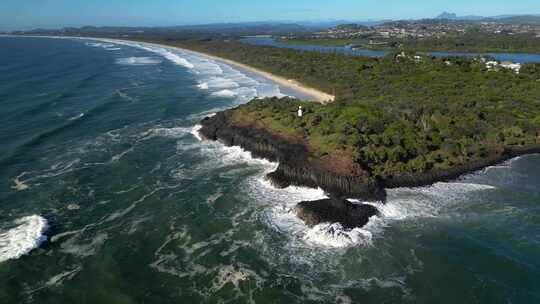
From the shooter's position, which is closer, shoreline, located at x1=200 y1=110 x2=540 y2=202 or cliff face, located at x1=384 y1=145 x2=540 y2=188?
shoreline, located at x1=200 y1=110 x2=540 y2=202

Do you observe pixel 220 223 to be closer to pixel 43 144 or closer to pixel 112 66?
pixel 43 144

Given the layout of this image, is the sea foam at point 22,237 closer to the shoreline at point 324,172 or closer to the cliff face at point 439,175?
the shoreline at point 324,172

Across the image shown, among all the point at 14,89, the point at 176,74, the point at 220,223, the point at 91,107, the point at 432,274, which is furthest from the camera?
the point at 176,74

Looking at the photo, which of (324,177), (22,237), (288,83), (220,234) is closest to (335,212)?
(324,177)

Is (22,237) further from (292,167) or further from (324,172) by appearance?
(324,172)

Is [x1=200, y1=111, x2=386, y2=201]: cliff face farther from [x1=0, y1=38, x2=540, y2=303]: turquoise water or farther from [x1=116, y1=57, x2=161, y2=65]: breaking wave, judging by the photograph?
[x1=116, y1=57, x2=161, y2=65]: breaking wave

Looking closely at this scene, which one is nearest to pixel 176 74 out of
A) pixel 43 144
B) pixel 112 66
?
pixel 112 66

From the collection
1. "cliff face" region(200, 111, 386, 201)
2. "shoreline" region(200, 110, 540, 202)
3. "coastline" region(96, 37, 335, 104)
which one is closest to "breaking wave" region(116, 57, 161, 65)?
"coastline" region(96, 37, 335, 104)
